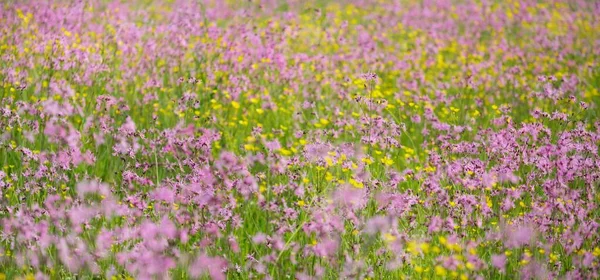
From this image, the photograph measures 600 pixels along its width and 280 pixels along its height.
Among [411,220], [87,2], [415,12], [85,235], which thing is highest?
[87,2]

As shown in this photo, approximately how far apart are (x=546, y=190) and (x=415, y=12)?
28.4 ft

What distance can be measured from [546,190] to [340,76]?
355 centimetres

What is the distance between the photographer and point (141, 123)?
5129 mm

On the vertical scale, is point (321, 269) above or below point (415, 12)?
above

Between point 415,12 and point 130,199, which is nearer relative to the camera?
point 130,199

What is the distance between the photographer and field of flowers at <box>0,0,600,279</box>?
2.88 metres

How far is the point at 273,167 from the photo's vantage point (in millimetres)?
3730

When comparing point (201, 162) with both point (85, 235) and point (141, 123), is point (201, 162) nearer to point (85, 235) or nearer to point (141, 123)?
point (85, 235)

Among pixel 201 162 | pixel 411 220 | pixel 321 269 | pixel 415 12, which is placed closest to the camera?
pixel 321 269

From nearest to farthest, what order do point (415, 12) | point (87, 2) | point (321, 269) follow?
point (321, 269), point (87, 2), point (415, 12)

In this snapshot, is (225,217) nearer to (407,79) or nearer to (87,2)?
(87,2)

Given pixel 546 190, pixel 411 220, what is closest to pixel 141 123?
pixel 411 220

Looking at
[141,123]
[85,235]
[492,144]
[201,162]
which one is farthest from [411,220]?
[141,123]

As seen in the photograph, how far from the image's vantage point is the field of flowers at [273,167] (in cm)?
288
